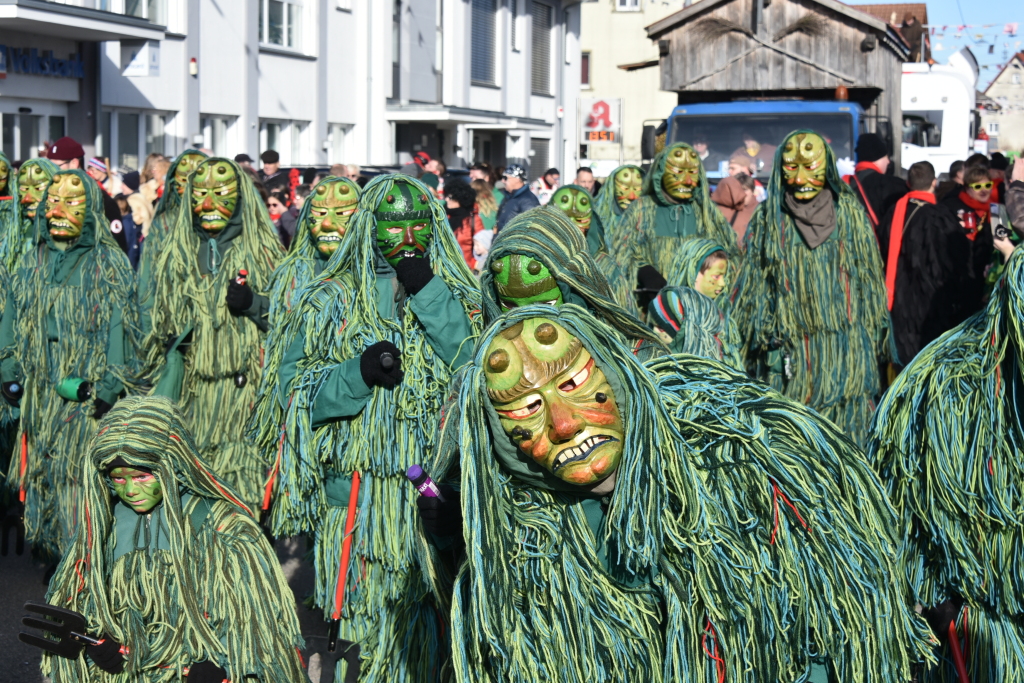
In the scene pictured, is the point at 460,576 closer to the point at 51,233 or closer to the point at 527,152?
the point at 51,233

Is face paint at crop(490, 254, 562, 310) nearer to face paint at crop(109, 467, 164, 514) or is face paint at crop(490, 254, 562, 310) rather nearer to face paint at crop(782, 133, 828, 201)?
face paint at crop(109, 467, 164, 514)

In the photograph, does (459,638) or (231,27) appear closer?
(459,638)

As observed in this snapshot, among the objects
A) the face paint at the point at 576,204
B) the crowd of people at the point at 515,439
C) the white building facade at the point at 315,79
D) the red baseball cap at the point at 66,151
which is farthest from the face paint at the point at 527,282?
the white building facade at the point at 315,79

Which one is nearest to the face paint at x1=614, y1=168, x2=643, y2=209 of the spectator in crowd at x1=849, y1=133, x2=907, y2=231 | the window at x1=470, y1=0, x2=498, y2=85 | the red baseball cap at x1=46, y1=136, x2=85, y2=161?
the spectator in crowd at x1=849, y1=133, x2=907, y2=231

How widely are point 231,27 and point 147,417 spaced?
56.0 ft

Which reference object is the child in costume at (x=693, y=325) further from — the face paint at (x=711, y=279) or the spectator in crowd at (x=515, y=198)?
the spectator in crowd at (x=515, y=198)

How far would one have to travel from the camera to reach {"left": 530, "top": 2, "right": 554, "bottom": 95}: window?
3259 cm

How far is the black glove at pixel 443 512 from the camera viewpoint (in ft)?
8.32

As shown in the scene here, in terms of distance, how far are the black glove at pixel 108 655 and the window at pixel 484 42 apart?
26.2 m

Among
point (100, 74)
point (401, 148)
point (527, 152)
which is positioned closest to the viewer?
point (100, 74)

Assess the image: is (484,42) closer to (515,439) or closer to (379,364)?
(379,364)

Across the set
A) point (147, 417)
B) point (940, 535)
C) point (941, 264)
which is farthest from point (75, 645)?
point (941, 264)

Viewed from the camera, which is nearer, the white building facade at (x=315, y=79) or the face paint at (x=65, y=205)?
the face paint at (x=65, y=205)

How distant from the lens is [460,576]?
2.30 meters
